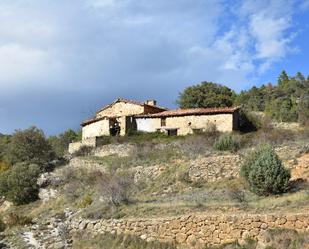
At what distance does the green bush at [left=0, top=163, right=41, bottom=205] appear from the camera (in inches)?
1443

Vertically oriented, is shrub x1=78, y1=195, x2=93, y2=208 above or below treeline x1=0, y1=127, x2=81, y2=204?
below

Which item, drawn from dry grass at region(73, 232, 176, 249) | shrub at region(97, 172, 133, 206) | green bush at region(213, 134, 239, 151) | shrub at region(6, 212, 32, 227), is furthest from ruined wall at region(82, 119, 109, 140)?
dry grass at region(73, 232, 176, 249)

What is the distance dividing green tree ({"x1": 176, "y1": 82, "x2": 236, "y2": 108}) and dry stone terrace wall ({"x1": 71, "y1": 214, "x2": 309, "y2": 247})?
34.5 metres

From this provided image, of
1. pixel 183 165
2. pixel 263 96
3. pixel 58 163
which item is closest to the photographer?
pixel 183 165

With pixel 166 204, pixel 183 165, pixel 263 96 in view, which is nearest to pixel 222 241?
pixel 166 204

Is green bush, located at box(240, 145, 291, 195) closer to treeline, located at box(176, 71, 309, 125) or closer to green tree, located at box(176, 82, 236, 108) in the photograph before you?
treeline, located at box(176, 71, 309, 125)

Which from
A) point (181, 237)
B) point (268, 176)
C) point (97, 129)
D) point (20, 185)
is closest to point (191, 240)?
point (181, 237)

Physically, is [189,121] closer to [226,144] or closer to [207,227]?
[226,144]

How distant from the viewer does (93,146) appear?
43.6 meters

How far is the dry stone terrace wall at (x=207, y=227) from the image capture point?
55.3ft

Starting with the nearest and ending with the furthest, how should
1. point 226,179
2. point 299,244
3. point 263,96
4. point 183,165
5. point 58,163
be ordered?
point 299,244 → point 226,179 → point 183,165 → point 58,163 → point 263,96

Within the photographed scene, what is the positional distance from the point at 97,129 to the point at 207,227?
31745 mm

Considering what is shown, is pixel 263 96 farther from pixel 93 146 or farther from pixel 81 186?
pixel 81 186

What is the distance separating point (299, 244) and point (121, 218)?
8.55 m
